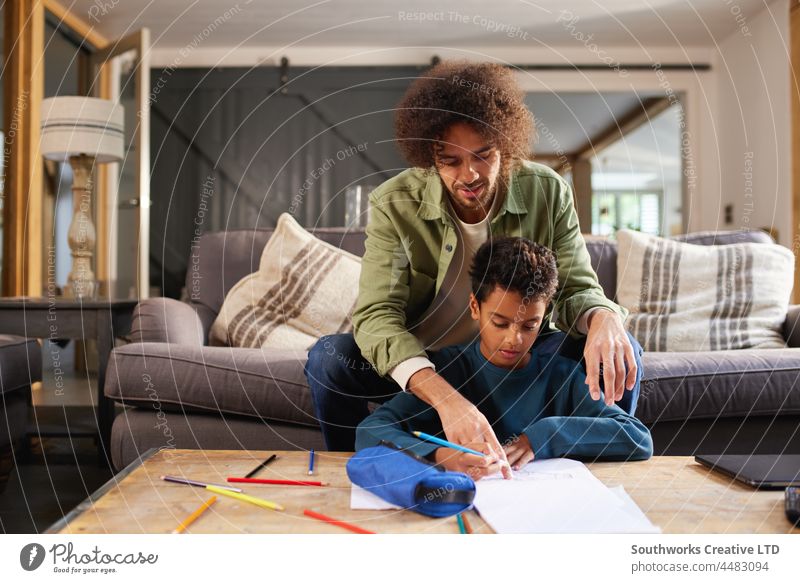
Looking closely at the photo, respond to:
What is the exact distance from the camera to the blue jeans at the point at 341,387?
52.8 inches

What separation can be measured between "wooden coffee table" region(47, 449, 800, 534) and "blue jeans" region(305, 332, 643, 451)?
437 mm

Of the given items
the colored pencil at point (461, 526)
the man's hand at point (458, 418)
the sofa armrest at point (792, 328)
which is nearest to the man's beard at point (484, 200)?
the man's hand at point (458, 418)

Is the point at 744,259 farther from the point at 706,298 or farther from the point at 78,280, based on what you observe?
the point at 78,280

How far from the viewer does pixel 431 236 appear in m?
1.31

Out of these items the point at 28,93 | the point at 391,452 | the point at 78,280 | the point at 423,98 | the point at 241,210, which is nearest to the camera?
the point at 391,452

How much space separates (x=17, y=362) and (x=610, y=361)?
1.47 metres

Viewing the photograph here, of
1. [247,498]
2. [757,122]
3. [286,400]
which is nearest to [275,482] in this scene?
[247,498]

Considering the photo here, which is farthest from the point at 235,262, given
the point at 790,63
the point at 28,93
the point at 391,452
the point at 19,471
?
the point at 790,63

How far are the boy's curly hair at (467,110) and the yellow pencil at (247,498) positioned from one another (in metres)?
0.71

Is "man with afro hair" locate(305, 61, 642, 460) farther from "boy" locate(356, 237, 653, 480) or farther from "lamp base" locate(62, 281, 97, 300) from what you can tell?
"lamp base" locate(62, 281, 97, 300)

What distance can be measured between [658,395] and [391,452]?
2.99 ft

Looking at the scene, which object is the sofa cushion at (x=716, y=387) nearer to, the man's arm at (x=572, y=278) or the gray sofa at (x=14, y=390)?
the man's arm at (x=572, y=278)

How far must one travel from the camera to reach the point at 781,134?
3410 mm

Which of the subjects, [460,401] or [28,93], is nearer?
[460,401]
